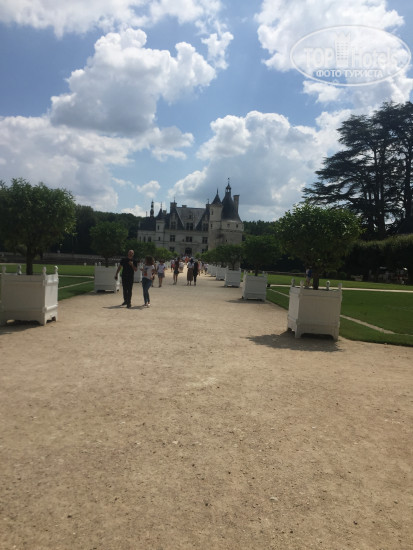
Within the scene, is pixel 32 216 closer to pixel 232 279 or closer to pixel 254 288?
pixel 254 288

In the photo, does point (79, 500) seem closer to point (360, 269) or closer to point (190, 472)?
point (190, 472)

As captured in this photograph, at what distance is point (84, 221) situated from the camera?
287 feet

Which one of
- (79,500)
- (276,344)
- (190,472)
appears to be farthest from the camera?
(276,344)

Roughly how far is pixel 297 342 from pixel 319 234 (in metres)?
2.99

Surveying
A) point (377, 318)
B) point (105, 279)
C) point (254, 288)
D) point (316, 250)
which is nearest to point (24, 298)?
point (316, 250)

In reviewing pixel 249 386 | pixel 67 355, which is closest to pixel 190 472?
pixel 249 386

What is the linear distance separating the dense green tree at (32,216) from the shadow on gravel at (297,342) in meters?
5.62

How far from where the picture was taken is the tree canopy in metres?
48.9

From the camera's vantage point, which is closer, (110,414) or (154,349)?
(110,414)

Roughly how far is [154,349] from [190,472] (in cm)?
418

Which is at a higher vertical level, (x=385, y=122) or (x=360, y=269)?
(x=385, y=122)

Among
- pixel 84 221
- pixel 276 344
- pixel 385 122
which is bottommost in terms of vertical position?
pixel 276 344

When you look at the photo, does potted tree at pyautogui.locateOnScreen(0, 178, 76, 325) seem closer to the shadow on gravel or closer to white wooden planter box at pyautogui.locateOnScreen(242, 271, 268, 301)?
the shadow on gravel

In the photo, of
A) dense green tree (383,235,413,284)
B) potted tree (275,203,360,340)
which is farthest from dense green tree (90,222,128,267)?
dense green tree (383,235,413,284)
